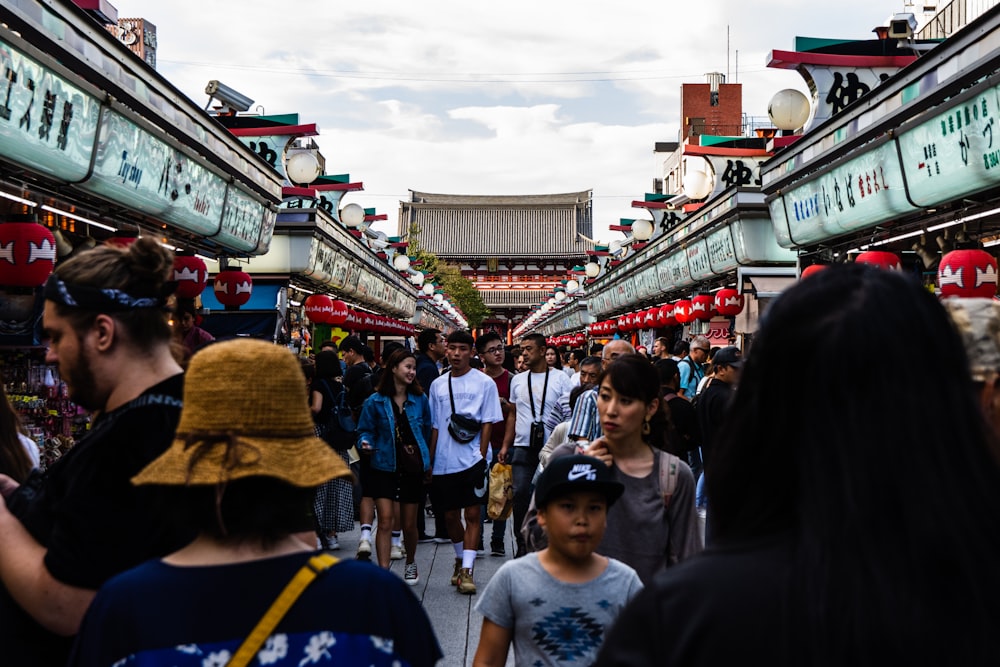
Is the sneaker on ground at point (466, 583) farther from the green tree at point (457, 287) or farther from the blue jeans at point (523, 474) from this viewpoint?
the green tree at point (457, 287)

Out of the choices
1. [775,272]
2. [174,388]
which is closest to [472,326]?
[775,272]

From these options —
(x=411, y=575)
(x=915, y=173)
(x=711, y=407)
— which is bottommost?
(x=411, y=575)

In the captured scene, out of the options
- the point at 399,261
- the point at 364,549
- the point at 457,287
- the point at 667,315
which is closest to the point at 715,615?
the point at 364,549

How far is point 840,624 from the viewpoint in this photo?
119 centimetres

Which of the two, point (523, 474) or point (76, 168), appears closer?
point (76, 168)

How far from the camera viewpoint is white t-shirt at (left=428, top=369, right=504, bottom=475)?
25.8 ft

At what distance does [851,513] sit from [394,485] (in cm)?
666

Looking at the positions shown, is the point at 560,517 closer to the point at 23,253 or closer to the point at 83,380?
the point at 83,380

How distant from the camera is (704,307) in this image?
53.6 feet

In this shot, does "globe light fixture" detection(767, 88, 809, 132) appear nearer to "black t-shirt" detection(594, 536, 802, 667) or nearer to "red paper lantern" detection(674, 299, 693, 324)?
"red paper lantern" detection(674, 299, 693, 324)

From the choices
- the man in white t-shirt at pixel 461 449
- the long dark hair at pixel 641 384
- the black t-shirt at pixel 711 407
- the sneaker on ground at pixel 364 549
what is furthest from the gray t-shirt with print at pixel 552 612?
the sneaker on ground at pixel 364 549

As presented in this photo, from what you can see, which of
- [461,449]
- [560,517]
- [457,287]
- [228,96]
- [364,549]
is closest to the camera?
[560,517]

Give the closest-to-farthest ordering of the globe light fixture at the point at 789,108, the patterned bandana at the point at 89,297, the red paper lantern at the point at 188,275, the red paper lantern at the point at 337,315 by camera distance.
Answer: the patterned bandana at the point at 89,297 < the red paper lantern at the point at 188,275 < the globe light fixture at the point at 789,108 < the red paper lantern at the point at 337,315

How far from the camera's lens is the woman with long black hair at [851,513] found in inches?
46.5
